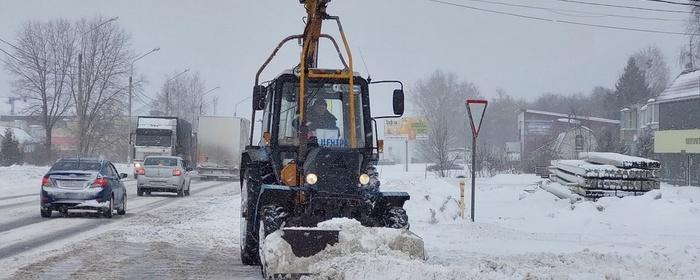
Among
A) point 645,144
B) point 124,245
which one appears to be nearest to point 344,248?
point 124,245

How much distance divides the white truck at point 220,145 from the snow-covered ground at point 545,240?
22950mm

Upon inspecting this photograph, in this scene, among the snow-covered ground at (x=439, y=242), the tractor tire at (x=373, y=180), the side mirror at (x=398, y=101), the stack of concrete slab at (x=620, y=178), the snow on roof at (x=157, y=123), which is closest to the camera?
the snow-covered ground at (x=439, y=242)

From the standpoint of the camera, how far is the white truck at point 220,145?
49.5m

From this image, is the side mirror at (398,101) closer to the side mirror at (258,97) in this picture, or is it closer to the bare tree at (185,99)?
the side mirror at (258,97)

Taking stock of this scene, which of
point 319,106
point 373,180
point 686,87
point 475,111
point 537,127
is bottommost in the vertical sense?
point 373,180

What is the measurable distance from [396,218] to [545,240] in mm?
6290

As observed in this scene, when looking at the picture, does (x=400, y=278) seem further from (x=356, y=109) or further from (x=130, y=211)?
(x=130, y=211)

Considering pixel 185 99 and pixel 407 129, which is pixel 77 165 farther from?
pixel 185 99

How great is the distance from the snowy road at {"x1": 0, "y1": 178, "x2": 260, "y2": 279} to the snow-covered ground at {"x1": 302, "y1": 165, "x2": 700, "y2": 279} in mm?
2980

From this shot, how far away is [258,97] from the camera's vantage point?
38.3ft

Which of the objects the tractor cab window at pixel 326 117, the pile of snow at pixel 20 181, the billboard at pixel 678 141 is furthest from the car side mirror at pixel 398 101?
the pile of snow at pixel 20 181

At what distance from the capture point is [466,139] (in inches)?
3130

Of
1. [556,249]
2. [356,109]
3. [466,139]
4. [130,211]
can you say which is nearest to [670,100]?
[556,249]

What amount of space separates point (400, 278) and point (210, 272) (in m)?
3.74
